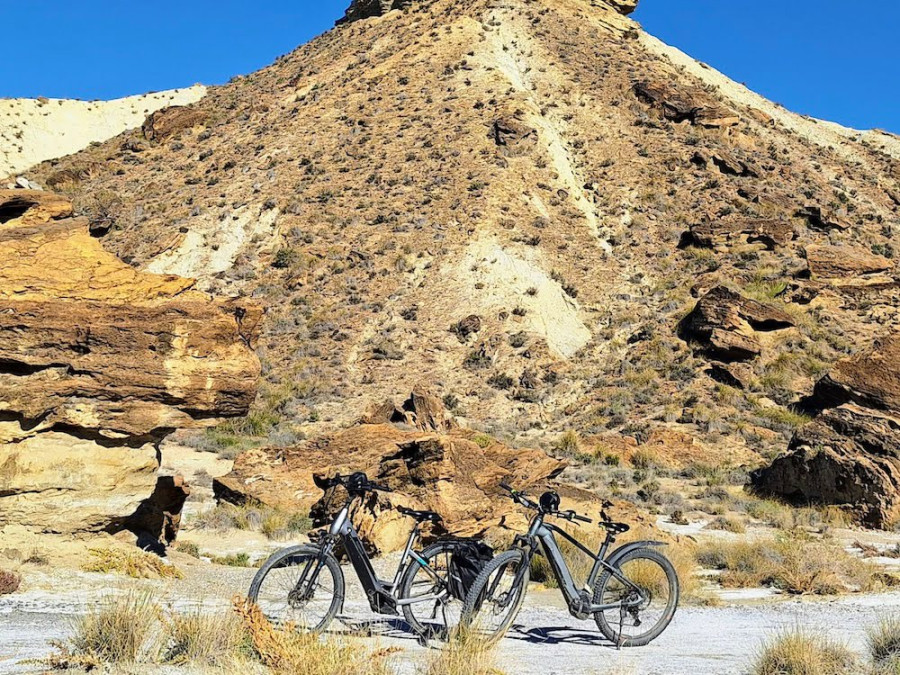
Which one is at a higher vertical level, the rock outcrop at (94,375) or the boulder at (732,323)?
the boulder at (732,323)

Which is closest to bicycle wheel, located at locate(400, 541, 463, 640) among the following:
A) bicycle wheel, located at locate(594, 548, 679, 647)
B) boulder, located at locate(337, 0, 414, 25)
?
bicycle wheel, located at locate(594, 548, 679, 647)

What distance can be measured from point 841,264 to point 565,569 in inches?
1230

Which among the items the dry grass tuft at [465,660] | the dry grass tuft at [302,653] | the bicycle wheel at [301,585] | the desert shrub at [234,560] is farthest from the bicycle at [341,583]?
the desert shrub at [234,560]

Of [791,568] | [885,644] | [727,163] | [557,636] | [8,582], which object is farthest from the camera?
[727,163]

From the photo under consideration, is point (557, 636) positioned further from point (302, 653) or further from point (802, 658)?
point (302, 653)

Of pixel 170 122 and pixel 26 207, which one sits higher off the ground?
pixel 170 122

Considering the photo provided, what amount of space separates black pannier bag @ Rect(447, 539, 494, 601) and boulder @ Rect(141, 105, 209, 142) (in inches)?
1993

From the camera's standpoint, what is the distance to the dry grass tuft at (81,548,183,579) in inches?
344

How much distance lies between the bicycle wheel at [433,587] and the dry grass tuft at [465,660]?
1375mm

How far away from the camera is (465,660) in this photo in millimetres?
4918

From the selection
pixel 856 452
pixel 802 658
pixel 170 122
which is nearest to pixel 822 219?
pixel 856 452

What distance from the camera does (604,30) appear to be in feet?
191

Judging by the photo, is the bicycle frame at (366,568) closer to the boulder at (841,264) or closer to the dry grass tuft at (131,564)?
the dry grass tuft at (131,564)

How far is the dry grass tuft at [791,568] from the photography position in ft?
32.8
